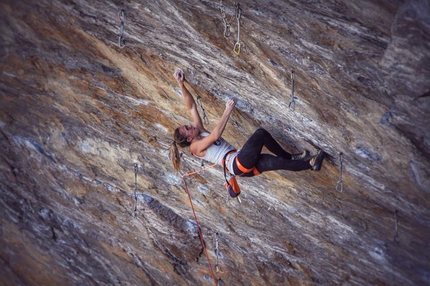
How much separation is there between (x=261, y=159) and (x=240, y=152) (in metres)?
0.37

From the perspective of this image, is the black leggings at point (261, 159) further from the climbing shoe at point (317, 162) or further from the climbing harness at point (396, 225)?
the climbing harness at point (396, 225)

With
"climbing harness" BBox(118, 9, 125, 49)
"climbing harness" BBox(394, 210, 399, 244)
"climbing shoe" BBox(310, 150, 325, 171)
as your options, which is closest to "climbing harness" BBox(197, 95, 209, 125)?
"climbing harness" BBox(118, 9, 125, 49)

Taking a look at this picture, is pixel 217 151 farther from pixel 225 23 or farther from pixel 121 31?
pixel 121 31

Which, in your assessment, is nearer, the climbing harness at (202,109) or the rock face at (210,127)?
the rock face at (210,127)

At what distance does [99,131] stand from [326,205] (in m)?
4.50

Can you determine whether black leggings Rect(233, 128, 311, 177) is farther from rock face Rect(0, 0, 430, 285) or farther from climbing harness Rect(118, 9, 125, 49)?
climbing harness Rect(118, 9, 125, 49)

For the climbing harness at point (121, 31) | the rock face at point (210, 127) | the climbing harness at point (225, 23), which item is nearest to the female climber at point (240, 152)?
the rock face at point (210, 127)

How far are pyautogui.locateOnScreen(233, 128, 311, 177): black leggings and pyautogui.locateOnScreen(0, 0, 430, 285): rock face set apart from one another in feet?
2.33

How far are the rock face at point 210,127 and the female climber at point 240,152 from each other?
2.31ft

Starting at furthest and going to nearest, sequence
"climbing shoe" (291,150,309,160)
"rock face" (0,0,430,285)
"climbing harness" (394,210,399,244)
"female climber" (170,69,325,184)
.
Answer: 1. "climbing harness" (394,210,399,244)
2. "climbing shoe" (291,150,309,160)
3. "female climber" (170,69,325,184)
4. "rock face" (0,0,430,285)

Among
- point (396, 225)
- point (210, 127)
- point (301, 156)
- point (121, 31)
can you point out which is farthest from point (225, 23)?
point (396, 225)

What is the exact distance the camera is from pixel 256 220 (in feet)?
34.1

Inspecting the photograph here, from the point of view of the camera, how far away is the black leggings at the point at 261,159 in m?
7.86

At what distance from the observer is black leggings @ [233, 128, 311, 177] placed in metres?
7.86
